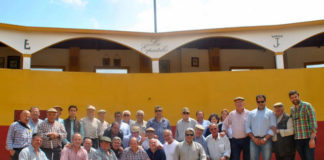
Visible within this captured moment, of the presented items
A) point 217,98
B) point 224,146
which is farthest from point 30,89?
point 224,146

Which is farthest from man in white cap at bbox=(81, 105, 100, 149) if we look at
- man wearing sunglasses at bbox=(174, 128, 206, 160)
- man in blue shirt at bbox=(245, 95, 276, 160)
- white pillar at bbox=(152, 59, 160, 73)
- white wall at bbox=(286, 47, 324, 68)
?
white wall at bbox=(286, 47, 324, 68)

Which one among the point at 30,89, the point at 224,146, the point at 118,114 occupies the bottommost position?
the point at 224,146

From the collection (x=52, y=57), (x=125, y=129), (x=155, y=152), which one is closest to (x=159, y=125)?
(x=125, y=129)

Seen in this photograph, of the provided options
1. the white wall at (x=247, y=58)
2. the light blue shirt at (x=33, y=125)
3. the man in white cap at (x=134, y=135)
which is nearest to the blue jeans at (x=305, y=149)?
the man in white cap at (x=134, y=135)

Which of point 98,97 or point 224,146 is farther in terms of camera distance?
point 98,97

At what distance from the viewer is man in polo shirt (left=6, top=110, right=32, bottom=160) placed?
636 centimetres

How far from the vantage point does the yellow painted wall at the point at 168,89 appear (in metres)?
11.0

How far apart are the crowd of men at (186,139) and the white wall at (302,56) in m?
→ 8.94

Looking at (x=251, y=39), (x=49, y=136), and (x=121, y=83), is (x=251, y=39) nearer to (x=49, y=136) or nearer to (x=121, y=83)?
(x=121, y=83)

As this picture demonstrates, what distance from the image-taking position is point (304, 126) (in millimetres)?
6297

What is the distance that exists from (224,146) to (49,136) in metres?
3.29

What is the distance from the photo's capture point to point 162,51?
41.0 feet

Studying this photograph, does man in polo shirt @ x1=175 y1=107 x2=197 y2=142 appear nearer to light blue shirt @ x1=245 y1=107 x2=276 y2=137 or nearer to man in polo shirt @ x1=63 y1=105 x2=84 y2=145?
light blue shirt @ x1=245 y1=107 x2=276 y2=137

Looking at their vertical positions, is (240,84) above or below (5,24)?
below
